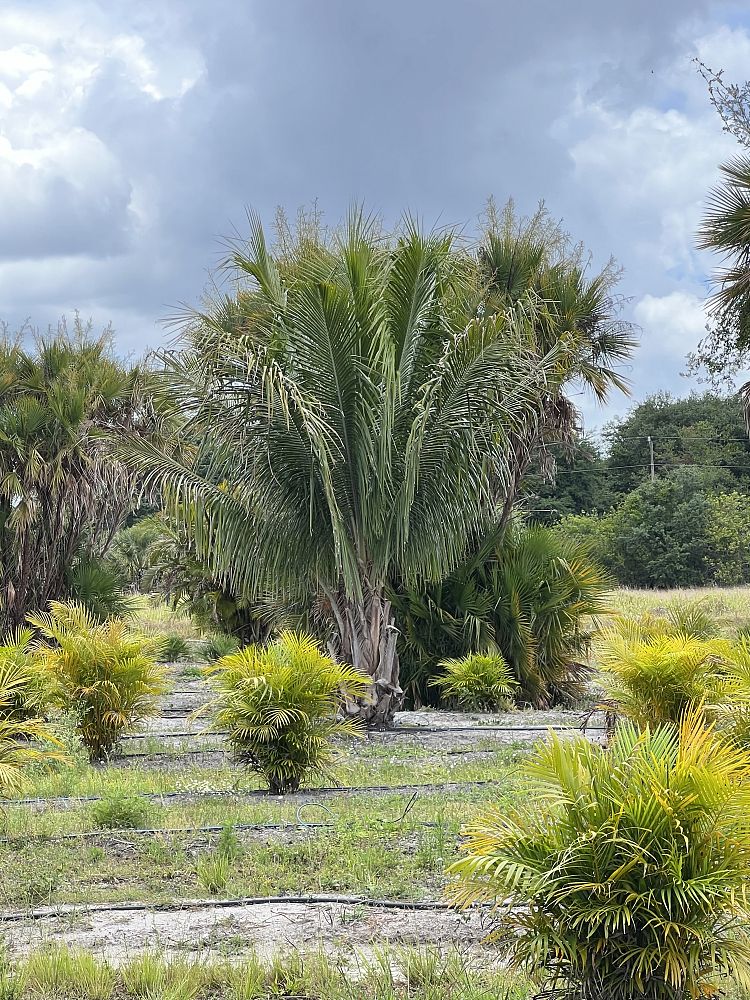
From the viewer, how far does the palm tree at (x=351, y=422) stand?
1266cm

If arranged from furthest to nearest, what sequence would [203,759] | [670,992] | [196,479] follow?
[196,479]
[203,759]
[670,992]

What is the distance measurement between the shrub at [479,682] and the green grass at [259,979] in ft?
34.6

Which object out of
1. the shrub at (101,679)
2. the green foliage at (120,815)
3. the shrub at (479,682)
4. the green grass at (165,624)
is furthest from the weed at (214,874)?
the green grass at (165,624)

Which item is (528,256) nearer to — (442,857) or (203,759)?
(203,759)

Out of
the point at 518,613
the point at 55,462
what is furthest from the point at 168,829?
the point at 55,462

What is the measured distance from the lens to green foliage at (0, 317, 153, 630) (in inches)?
767

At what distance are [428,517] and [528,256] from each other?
687 cm

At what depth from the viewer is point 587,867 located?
Result: 357 centimetres

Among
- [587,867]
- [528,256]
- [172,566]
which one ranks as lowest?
[587,867]

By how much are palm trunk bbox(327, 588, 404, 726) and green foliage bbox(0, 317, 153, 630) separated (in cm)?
718

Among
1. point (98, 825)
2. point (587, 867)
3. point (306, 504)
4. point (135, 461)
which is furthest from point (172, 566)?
point (587, 867)

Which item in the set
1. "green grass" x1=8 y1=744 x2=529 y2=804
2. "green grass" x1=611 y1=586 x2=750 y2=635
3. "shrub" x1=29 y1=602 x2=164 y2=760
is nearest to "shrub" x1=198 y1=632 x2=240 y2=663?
"green grass" x1=611 y1=586 x2=750 y2=635

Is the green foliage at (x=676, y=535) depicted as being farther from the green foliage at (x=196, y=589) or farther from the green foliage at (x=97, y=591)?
the green foliage at (x=97, y=591)

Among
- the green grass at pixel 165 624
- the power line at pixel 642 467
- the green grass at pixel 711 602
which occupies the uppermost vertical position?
the power line at pixel 642 467
